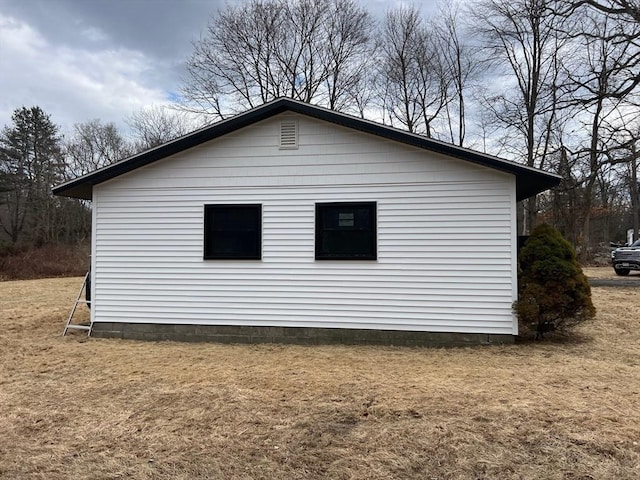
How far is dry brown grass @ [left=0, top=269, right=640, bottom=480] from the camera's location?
309 centimetres

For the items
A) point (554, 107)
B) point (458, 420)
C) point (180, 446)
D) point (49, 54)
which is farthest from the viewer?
point (554, 107)

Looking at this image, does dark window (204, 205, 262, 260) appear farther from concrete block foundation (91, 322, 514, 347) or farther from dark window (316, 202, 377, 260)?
concrete block foundation (91, 322, 514, 347)

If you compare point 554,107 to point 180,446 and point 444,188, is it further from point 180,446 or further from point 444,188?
point 180,446

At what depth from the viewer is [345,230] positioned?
723 centimetres

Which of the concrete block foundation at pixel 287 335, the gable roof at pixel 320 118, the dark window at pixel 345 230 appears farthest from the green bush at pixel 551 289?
the dark window at pixel 345 230

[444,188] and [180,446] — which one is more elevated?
[444,188]

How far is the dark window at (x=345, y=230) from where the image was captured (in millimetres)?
7133

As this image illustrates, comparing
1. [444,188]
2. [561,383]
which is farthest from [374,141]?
[561,383]

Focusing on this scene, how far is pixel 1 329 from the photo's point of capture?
8570mm

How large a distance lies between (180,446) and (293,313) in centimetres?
392

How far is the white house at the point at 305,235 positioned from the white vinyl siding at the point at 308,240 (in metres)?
0.02

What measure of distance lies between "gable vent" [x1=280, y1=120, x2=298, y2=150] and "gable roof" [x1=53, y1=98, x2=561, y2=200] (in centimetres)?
22

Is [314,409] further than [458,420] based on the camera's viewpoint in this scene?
Yes

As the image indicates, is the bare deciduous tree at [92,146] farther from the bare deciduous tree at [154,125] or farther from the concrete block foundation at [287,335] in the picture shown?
the concrete block foundation at [287,335]
